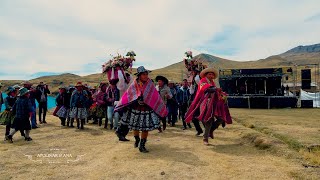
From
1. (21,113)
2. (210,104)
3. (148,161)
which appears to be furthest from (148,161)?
(21,113)

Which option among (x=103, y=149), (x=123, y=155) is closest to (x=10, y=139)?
Answer: (x=103, y=149)

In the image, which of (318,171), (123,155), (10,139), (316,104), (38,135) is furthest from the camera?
(316,104)

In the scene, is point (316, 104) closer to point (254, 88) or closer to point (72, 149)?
point (254, 88)

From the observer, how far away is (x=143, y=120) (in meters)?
8.07

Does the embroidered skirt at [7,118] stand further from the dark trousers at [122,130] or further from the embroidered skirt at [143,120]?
the embroidered skirt at [143,120]

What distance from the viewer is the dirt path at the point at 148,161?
5.80 metres

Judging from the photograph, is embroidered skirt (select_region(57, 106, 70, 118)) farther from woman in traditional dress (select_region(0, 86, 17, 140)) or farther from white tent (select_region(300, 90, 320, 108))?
white tent (select_region(300, 90, 320, 108))

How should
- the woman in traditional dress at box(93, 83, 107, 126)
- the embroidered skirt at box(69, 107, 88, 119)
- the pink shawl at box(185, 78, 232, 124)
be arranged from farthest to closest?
the woman in traditional dress at box(93, 83, 107, 126)
the embroidered skirt at box(69, 107, 88, 119)
the pink shawl at box(185, 78, 232, 124)

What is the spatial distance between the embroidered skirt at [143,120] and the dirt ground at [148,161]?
603 mm

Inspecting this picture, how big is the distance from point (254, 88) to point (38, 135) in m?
24.5

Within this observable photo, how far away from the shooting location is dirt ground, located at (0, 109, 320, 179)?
579 centimetres

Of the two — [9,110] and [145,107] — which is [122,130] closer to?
[145,107]

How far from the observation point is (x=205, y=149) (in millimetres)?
8320

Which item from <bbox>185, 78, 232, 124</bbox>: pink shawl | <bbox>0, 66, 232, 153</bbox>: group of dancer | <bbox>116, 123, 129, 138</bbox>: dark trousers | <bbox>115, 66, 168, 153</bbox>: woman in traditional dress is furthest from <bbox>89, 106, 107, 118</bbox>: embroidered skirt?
<bbox>185, 78, 232, 124</bbox>: pink shawl
